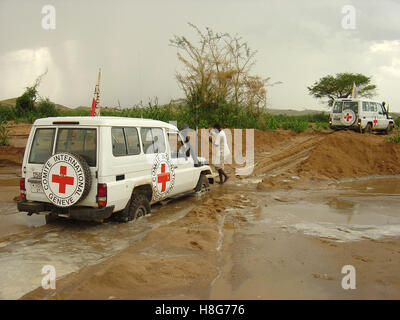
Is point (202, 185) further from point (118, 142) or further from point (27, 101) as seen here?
point (27, 101)

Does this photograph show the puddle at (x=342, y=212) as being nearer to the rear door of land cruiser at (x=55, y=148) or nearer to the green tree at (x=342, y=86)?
the rear door of land cruiser at (x=55, y=148)

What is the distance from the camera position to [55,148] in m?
6.14

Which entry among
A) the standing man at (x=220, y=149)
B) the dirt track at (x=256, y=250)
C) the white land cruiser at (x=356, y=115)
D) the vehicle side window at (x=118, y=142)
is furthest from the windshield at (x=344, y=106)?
the vehicle side window at (x=118, y=142)

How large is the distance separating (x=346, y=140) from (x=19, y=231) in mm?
11991

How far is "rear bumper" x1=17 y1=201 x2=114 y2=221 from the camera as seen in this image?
228 inches

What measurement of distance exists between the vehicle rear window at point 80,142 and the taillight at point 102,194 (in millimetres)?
360

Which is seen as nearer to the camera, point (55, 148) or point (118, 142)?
point (55, 148)

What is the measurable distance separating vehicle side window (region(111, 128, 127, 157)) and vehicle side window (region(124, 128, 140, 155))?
122 millimetres

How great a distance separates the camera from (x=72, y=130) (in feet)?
20.0

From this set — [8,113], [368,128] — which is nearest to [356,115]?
[368,128]

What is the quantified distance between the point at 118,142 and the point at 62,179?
1073 millimetres

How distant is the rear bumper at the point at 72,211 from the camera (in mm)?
5801

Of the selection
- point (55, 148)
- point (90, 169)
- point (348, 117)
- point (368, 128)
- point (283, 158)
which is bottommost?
point (283, 158)
